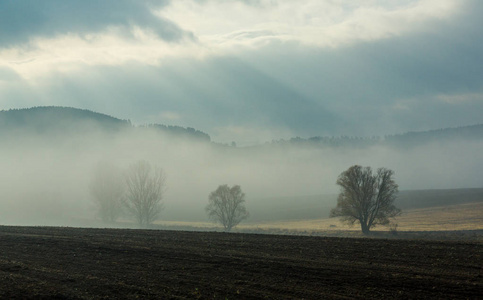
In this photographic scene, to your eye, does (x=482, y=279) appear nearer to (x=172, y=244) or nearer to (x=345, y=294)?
(x=345, y=294)

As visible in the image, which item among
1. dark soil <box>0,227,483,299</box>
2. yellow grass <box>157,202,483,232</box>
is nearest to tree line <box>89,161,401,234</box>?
yellow grass <box>157,202,483,232</box>

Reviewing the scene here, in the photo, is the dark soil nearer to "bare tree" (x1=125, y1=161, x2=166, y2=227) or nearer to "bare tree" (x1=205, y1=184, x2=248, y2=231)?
"bare tree" (x1=205, y1=184, x2=248, y2=231)

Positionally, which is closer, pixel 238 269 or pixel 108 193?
pixel 238 269

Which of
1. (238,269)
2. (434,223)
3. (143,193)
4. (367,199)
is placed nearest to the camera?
(238,269)

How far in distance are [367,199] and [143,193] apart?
A: 47.4 metres

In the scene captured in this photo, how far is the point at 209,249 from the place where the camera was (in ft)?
72.0

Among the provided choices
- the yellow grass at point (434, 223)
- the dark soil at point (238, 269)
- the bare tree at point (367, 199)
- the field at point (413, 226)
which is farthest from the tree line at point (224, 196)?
the dark soil at point (238, 269)

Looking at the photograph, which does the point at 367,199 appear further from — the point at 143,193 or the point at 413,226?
the point at 143,193

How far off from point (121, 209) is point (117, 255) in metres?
72.7

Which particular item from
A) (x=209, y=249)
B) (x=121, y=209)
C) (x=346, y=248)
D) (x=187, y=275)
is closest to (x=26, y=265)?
(x=187, y=275)

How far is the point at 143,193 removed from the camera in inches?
3383

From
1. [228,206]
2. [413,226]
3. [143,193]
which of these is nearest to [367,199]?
[413,226]

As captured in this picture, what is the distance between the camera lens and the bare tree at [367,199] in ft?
197

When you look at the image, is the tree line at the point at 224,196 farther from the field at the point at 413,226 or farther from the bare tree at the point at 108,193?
the field at the point at 413,226
